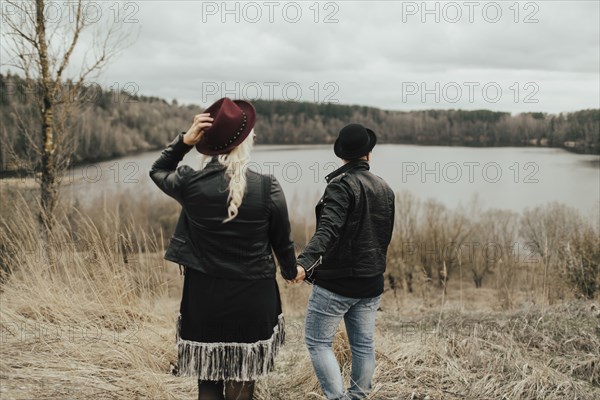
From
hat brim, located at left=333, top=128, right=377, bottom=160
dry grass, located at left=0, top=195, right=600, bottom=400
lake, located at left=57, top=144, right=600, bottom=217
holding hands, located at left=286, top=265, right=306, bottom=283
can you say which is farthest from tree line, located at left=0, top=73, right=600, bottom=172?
holding hands, located at left=286, top=265, right=306, bottom=283

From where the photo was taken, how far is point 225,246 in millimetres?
2227

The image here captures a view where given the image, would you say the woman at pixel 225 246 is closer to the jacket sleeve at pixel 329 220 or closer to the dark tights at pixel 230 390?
the dark tights at pixel 230 390

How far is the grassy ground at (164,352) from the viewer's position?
3.38m

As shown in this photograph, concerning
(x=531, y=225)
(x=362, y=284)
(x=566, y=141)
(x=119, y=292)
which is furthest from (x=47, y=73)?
(x=566, y=141)

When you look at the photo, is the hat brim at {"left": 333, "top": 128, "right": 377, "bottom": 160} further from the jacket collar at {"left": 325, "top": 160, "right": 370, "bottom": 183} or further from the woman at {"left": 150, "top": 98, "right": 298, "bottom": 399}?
the woman at {"left": 150, "top": 98, "right": 298, "bottom": 399}

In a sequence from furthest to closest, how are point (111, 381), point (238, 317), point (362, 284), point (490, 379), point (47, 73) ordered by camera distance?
1. point (47, 73)
2. point (490, 379)
3. point (111, 381)
4. point (362, 284)
5. point (238, 317)

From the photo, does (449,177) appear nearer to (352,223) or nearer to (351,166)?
(351,166)

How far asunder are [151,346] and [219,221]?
206cm

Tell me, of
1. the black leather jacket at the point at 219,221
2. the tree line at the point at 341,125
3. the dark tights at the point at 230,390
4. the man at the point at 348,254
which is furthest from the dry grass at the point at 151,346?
the tree line at the point at 341,125

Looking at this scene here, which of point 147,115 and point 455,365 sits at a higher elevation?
point 147,115

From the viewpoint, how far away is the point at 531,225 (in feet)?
86.5

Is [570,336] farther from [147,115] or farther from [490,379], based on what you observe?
[147,115]

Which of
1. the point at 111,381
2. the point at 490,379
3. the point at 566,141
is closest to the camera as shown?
the point at 111,381

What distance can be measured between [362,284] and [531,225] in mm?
25941
